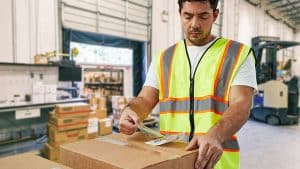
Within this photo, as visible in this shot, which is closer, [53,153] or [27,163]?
[27,163]

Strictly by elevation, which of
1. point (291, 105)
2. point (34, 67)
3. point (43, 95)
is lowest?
point (291, 105)

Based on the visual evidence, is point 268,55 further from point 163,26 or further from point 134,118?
point 134,118

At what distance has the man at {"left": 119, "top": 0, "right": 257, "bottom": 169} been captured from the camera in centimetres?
108

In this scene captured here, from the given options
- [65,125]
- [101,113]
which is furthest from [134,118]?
[101,113]

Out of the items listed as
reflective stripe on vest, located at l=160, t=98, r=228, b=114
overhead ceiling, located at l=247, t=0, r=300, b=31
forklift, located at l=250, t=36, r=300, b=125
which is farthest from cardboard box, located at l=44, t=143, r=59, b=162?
overhead ceiling, located at l=247, t=0, r=300, b=31

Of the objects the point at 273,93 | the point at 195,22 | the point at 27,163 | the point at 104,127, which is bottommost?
the point at 104,127

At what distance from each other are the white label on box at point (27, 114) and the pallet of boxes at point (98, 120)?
78 centimetres

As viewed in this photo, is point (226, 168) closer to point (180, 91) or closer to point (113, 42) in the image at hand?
point (180, 91)

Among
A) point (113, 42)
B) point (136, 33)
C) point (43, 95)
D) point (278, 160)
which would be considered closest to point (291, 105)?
point (278, 160)

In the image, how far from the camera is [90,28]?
5039mm

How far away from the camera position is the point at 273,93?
6.70 meters

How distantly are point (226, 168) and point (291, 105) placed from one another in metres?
7.04

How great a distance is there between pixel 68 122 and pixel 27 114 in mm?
557

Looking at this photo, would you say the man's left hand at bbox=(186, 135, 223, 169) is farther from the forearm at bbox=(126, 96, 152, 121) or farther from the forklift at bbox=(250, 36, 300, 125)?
the forklift at bbox=(250, 36, 300, 125)
